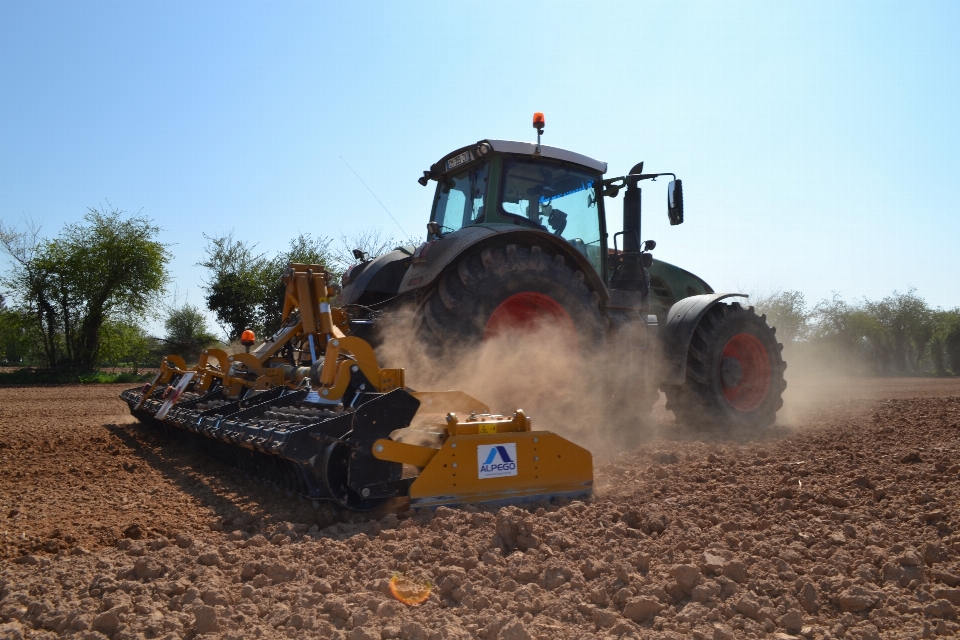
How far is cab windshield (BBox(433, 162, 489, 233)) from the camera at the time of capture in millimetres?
6160

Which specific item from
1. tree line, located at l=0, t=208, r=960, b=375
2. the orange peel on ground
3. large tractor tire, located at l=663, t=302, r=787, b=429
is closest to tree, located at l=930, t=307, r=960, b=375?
tree line, located at l=0, t=208, r=960, b=375

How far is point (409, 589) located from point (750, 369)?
577 cm

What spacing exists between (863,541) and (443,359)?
281 centimetres

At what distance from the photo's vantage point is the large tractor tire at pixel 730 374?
6.94 meters

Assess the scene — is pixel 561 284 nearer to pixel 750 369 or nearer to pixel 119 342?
pixel 750 369

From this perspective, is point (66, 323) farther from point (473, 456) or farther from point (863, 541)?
point (863, 541)

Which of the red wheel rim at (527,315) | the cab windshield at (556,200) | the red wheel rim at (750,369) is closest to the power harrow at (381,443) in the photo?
the red wheel rim at (527,315)

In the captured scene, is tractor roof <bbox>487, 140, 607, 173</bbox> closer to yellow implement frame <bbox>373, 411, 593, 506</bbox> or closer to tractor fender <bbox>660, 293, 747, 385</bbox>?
tractor fender <bbox>660, 293, 747, 385</bbox>

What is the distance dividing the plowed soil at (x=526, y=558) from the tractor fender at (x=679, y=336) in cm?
203

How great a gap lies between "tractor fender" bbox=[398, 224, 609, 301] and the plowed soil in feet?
5.80

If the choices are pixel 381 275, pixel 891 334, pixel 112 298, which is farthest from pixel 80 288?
pixel 891 334

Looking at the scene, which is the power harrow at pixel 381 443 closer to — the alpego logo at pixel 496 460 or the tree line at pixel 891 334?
the alpego logo at pixel 496 460

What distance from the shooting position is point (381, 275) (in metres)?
6.29

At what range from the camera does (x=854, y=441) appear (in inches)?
226
